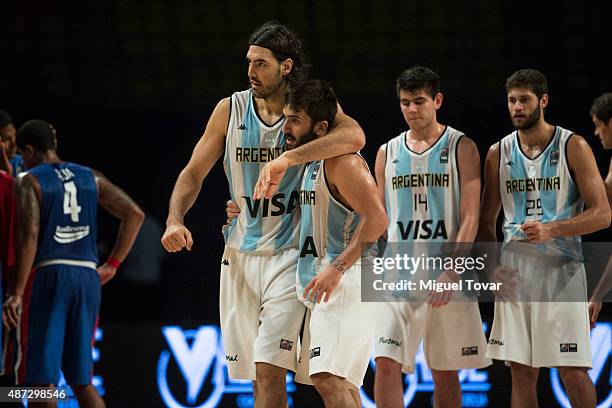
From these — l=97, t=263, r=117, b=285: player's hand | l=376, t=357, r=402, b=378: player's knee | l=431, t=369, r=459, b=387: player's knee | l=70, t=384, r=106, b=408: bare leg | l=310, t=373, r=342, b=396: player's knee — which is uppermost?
l=97, t=263, r=117, b=285: player's hand

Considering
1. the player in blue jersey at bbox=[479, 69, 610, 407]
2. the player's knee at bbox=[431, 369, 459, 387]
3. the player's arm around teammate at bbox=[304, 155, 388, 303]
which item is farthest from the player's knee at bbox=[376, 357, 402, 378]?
the player's arm around teammate at bbox=[304, 155, 388, 303]

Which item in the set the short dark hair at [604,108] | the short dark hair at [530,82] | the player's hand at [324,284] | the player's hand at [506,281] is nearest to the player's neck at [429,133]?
the short dark hair at [530,82]

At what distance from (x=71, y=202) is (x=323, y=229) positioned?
254 cm

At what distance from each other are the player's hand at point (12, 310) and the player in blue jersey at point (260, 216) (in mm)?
1921

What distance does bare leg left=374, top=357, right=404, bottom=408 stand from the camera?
6.01 metres

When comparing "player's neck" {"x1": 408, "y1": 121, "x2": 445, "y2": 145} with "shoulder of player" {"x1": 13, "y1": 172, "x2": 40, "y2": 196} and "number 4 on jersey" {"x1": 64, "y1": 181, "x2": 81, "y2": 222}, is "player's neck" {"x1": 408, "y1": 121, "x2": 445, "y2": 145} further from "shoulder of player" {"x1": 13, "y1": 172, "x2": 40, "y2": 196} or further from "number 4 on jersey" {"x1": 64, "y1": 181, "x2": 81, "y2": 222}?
"shoulder of player" {"x1": 13, "y1": 172, "x2": 40, "y2": 196}

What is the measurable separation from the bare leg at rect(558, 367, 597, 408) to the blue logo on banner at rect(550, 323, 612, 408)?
1.73 meters

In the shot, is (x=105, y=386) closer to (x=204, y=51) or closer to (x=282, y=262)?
(x=282, y=262)

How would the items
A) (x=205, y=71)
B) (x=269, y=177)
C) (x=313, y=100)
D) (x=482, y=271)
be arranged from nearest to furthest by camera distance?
1. (x=269, y=177)
2. (x=313, y=100)
3. (x=482, y=271)
4. (x=205, y=71)

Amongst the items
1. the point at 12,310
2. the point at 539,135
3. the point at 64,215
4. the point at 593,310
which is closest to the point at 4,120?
the point at 64,215

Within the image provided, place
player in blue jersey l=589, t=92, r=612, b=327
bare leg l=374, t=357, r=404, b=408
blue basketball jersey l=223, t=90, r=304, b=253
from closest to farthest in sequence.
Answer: blue basketball jersey l=223, t=90, r=304, b=253 → bare leg l=374, t=357, r=404, b=408 → player in blue jersey l=589, t=92, r=612, b=327

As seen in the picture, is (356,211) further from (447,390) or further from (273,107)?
(447,390)

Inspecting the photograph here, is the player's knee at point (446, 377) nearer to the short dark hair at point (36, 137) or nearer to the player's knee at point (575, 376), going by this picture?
the player's knee at point (575, 376)

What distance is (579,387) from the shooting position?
611 centimetres
